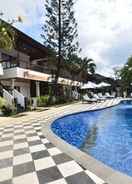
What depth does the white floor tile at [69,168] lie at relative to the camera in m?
4.52

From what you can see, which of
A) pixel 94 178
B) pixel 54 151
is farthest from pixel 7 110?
pixel 94 178

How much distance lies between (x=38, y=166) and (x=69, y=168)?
2.23 ft

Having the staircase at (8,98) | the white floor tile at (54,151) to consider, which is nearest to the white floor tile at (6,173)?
the white floor tile at (54,151)

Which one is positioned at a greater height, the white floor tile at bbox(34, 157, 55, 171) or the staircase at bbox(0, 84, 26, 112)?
the staircase at bbox(0, 84, 26, 112)

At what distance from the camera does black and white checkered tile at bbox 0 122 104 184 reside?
4.25 m

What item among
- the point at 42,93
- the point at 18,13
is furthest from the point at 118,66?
the point at 18,13

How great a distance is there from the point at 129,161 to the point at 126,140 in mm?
2846

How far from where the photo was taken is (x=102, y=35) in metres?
24.2

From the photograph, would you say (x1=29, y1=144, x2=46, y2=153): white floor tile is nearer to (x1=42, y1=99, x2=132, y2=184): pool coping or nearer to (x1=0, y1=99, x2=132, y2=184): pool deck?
(x1=0, y1=99, x2=132, y2=184): pool deck

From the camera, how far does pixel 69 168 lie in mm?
4758

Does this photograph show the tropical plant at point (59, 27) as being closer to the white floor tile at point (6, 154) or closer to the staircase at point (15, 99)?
the staircase at point (15, 99)

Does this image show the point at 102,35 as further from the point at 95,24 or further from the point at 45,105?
the point at 45,105

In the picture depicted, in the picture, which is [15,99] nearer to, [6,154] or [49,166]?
[6,154]

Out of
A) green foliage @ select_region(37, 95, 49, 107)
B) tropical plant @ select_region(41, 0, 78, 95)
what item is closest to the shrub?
green foliage @ select_region(37, 95, 49, 107)
